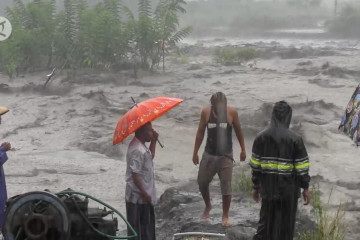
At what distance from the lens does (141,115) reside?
4.32 metres

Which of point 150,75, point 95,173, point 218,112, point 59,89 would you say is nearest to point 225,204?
point 218,112

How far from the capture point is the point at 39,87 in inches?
538

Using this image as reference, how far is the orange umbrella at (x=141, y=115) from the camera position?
429 centimetres

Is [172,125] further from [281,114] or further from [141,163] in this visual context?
[281,114]

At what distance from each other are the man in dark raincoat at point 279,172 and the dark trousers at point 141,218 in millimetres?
924

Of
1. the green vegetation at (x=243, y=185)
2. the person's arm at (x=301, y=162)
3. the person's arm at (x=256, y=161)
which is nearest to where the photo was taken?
the person's arm at (x=301, y=162)

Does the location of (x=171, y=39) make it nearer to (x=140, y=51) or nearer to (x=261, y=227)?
(x=140, y=51)

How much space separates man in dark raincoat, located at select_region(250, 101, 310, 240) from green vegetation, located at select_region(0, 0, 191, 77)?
11208mm

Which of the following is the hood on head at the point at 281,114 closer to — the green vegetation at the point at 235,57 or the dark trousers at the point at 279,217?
the dark trousers at the point at 279,217

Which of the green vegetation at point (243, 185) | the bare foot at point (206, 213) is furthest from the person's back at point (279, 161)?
the green vegetation at point (243, 185)

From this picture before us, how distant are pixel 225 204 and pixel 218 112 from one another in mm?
920

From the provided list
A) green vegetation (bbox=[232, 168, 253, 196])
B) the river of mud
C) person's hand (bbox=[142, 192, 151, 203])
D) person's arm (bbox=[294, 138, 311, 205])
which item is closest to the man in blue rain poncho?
person's hand (bbox=[142, 192, 151, 203])

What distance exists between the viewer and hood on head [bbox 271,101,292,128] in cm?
411

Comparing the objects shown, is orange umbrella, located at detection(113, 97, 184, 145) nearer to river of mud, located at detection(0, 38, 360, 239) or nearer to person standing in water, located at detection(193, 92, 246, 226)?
person standing in water, located at detection(193, 92, 246, 226)
